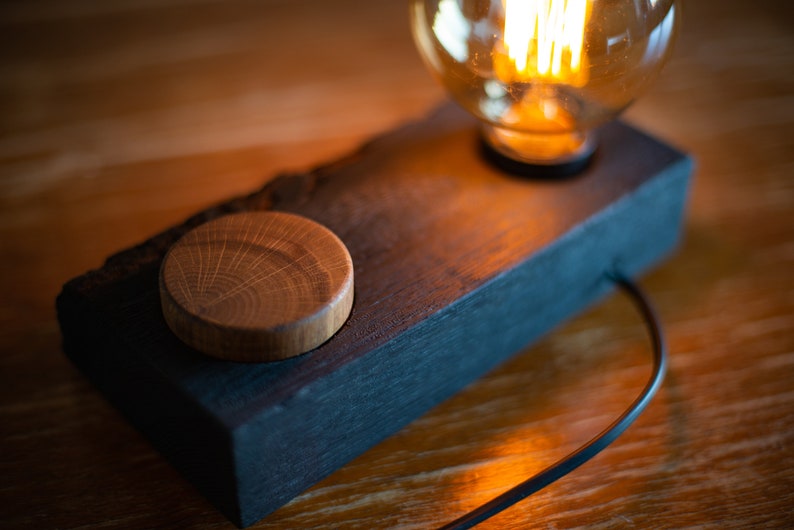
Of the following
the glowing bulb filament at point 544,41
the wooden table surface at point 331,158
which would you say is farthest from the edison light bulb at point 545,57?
the wooden table surface at point 331,158

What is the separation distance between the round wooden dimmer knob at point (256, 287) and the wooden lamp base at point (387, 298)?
0.02 meters

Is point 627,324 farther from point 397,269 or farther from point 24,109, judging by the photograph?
point 24,109

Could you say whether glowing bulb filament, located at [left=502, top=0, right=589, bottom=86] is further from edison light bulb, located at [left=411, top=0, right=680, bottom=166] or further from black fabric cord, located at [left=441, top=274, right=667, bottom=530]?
black fabric cord, located at [left=441, top=274, right=667, bottom=530]

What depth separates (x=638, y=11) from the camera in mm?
642

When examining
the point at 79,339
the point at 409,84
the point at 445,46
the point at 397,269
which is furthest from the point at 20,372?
the point at 409,84

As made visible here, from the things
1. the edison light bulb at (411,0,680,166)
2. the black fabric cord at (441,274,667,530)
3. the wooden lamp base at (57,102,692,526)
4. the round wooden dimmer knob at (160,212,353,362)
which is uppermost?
the edison light bulb at (411,0,680,166)

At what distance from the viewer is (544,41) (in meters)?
0.67

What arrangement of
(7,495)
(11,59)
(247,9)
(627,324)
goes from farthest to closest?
(247,9) → (11,59) → (627,324) → (7,495)

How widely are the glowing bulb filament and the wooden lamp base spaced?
0.09 meters

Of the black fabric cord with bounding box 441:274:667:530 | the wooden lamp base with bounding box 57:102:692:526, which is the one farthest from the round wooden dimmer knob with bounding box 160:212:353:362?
the black fabric cord with bounding box 441:274:667:530

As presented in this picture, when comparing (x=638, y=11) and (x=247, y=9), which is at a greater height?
(x=638, y=11)

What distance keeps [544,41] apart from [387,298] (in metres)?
0.22

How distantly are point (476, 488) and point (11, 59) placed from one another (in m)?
0.68

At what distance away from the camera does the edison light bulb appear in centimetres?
65
